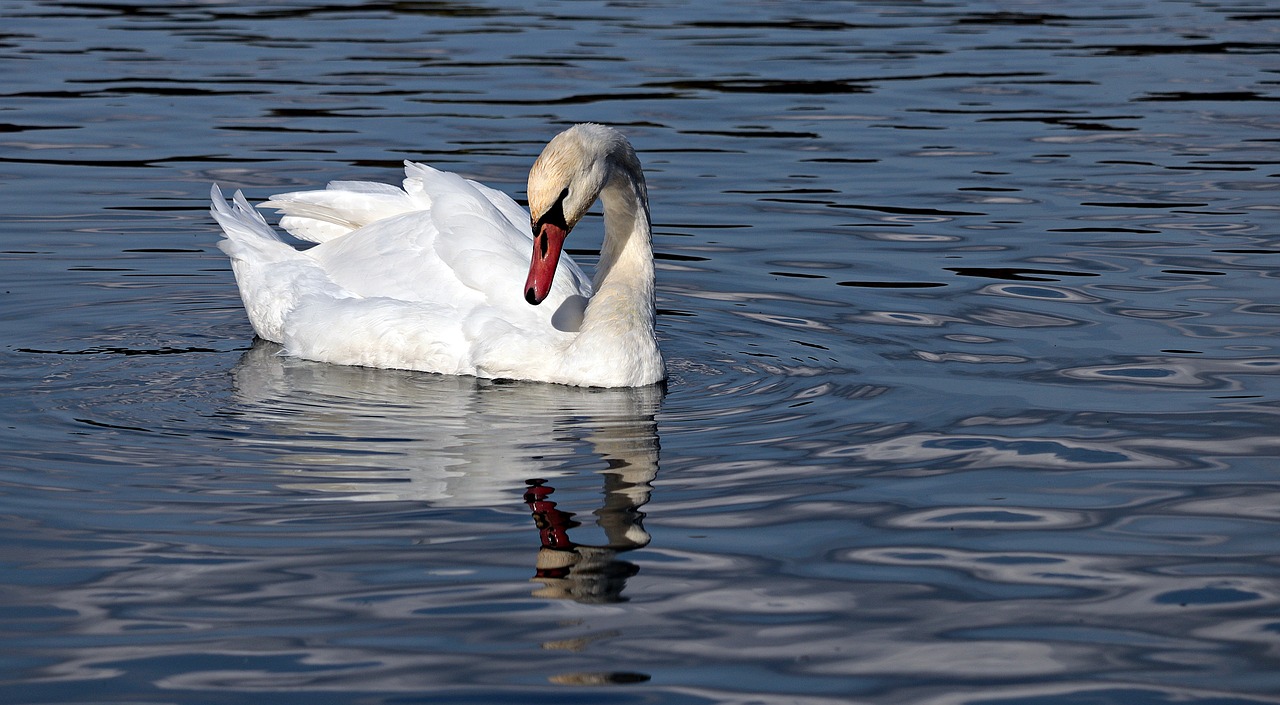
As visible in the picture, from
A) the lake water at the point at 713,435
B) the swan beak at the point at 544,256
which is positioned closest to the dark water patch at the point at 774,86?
the lake water at the point at 713,435

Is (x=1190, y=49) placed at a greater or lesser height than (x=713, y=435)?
greater

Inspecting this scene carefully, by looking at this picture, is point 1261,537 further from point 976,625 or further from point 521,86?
point 521,86

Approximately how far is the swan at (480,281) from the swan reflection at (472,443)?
0.13m

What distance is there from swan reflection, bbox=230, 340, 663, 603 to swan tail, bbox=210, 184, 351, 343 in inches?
14.7

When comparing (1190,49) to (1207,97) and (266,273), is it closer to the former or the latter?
(1207,97)

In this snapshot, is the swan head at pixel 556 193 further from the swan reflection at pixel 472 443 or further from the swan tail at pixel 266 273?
the swan tail at pixel 266 273

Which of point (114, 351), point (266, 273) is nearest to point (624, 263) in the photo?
point (266, 273)

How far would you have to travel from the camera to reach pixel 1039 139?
1658 centimetres

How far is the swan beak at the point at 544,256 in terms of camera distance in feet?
29.6

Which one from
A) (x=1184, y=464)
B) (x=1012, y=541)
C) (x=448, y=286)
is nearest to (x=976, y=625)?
(x=1012, y=541)

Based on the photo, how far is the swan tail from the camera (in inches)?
410

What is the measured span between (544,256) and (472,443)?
124 centimetres

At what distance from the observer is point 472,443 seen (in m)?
8.16

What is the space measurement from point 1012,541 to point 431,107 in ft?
39.8
